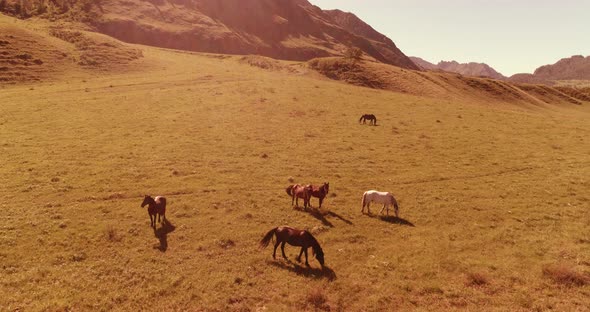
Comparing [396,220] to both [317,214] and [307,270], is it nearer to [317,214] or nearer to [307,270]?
[317,214]

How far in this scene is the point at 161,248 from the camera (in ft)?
61.0

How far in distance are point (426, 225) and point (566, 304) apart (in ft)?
26.9

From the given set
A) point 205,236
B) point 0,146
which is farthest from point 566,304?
point 0,146

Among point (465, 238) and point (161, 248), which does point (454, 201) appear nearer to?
point (465, 238)

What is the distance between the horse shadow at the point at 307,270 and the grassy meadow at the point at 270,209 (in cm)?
9

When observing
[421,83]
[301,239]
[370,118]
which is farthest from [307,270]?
[421,83]

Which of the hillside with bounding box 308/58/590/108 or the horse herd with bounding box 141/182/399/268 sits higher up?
the hillside with bounding box 308/58/590/108

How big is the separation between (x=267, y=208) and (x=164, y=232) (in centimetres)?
638

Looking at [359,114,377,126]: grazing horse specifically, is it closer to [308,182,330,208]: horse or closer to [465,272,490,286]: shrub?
[308,182,330,208]: horse

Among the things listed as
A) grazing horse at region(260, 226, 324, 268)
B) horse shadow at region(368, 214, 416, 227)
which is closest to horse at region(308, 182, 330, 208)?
horse shadow at region(368, 214, 416, 227)

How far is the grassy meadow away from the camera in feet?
51.8

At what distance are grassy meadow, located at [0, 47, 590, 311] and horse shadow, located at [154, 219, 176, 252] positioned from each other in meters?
0.15

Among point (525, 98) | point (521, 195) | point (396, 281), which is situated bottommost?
point (396, 281)

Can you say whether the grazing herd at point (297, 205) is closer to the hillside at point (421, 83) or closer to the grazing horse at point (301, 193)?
the grazing horse at point (301, 193)
